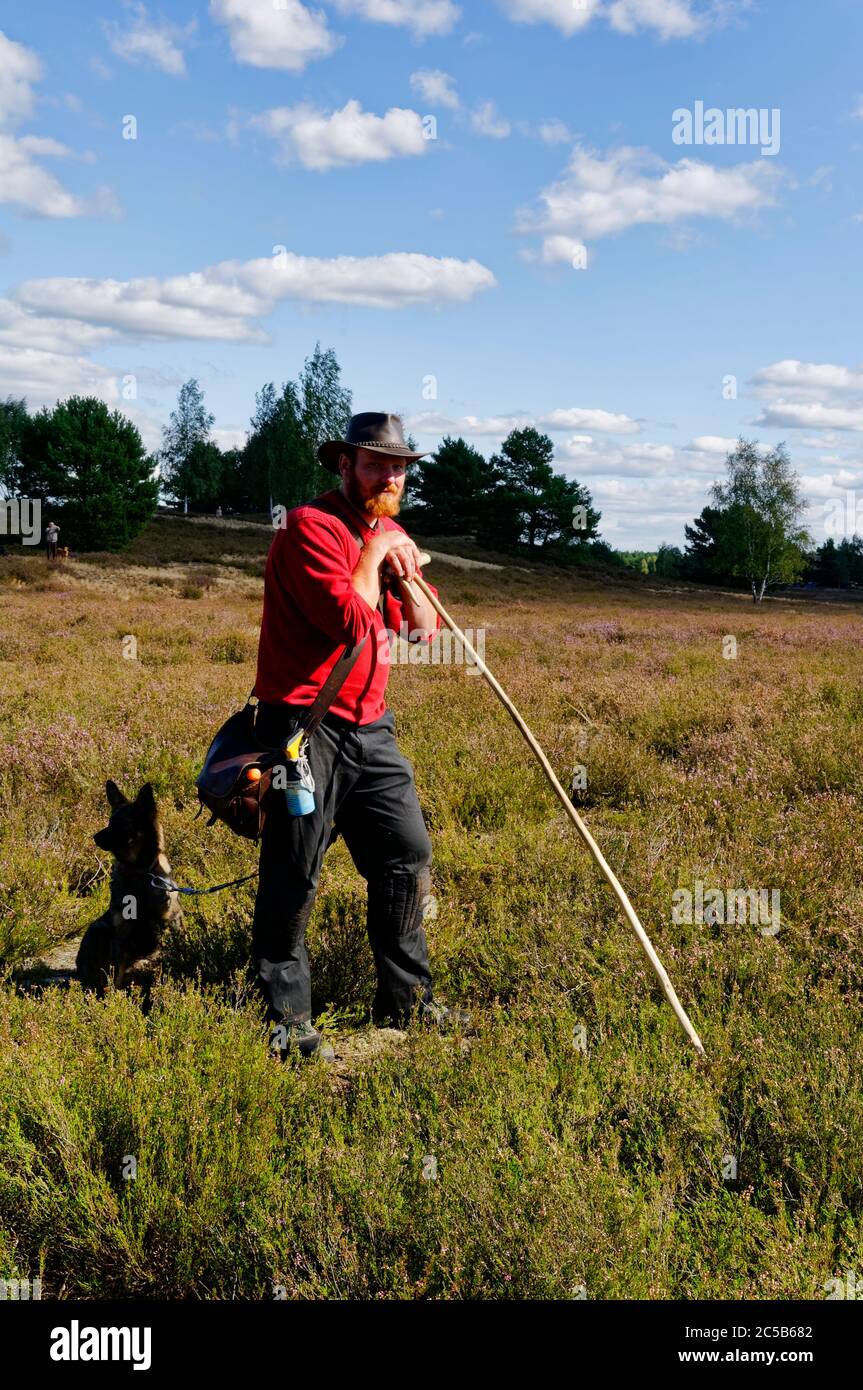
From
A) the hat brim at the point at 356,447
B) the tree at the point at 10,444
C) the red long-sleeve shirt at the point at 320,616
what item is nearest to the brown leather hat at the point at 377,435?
the hat brim at the point at 356,447

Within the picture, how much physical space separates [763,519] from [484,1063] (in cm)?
5320

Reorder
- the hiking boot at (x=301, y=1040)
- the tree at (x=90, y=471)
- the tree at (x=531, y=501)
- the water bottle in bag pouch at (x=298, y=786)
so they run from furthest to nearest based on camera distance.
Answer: the tree at (x=531, y=501) → the tree at (x=90, y=471) → the hiking boot at (x=301, y=1040) → the water bottle in bag pouch at (x=298, y=786)

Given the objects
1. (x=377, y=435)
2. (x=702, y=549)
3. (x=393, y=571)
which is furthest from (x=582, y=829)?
(x=702, y=549)

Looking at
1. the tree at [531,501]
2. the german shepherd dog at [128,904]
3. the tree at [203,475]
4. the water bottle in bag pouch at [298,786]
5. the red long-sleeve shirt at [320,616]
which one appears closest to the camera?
the red long-sleeve shirt at [320,616]

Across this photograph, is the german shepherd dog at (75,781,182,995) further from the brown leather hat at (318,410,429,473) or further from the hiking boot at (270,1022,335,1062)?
the brown leather hat at (318,410,429,473)

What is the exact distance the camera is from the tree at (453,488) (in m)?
63.4

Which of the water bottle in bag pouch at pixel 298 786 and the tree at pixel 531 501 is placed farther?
the tree at pixel 531 501

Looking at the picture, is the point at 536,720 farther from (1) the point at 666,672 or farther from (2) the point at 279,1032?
(2) the point at 279,1032

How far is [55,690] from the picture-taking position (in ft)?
29.7

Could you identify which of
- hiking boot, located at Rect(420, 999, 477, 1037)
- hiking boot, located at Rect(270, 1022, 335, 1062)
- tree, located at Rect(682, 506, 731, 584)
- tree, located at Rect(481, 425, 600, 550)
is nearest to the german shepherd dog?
hiking boot, located at Rect(270, 1022, 335, 1062)

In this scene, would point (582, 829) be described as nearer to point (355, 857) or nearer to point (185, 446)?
point (355, 857)

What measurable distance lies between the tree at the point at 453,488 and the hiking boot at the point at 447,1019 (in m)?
60.9

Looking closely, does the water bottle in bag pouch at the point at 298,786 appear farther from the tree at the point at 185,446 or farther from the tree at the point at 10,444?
the tree at the point at 185,446

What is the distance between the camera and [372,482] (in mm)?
3223
